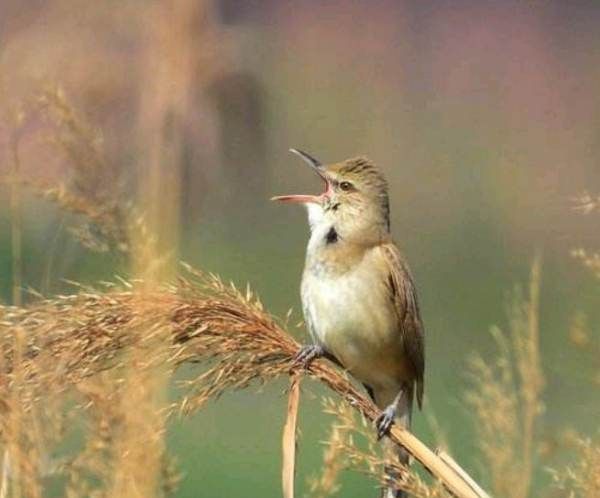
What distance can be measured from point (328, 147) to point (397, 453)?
425 inches

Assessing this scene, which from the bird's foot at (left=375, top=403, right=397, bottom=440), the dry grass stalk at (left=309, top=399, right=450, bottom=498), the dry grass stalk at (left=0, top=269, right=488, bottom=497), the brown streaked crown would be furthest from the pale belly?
the dry grass stalk at (left=309, top=399, right=450, bottom=498)

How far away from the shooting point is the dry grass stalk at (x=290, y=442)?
138 inches

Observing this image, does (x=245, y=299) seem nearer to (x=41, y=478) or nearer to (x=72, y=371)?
(x=72, y=371)

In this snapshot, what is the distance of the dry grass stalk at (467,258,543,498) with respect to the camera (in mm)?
3586

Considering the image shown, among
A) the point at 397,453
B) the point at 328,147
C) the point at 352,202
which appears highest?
the point at 352,202

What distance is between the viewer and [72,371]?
3.36 m

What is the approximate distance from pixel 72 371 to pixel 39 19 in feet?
2.81

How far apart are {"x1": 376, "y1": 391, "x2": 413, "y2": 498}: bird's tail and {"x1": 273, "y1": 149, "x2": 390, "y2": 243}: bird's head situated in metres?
0.38

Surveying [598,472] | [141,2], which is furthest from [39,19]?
[598,472]

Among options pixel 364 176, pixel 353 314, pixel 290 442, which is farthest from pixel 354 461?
pixel 364 176

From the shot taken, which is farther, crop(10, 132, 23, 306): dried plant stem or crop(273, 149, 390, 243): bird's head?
crop(273, 149, 390, 243): bird's head

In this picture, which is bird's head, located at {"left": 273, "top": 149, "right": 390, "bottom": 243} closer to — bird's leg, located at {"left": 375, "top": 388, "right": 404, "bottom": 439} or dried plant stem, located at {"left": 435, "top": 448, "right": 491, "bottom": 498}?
bird's leg, located at {"left": 375, "top": 388, "right": 404, "bottom": 439}

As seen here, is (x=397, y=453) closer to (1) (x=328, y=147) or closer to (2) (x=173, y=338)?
(2) (x=173, y=338)

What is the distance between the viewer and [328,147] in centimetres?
1504
